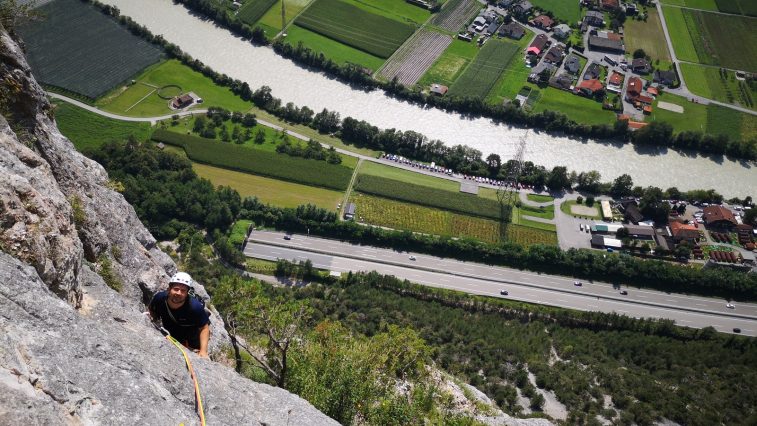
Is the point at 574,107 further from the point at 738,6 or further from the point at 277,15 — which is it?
the point at 277,15

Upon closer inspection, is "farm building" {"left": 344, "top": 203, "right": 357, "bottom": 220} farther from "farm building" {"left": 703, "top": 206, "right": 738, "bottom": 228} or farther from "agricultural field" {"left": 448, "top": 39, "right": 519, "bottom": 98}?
"farm building" {"left": 703, "top": 206, "right": 738, "bottom": 228}

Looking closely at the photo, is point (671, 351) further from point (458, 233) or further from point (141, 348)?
point (141, 348)

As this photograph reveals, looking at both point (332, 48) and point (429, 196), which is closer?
point (429, 196)

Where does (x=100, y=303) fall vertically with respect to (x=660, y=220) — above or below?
above

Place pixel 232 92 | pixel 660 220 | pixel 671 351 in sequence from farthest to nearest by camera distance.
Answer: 1. pixel 232 92
2. pixel 660 220
3. pixel 671 351

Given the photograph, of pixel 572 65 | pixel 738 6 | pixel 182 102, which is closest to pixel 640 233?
pixel 572 65

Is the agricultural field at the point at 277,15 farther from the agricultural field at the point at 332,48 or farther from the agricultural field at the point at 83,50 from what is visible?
the agricultural field at the point at 83,50

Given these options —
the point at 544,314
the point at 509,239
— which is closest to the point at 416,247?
the point at 509,239

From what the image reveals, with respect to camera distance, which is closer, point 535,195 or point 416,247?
point 416,247
